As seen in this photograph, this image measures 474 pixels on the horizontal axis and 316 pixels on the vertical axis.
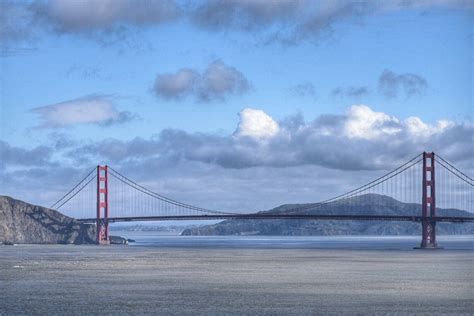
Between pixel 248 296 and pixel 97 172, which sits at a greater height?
pixel 97 172

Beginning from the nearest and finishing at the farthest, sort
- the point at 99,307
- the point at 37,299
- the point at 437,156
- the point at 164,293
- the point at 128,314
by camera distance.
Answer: the point at 128,314 → the point at 99,307 → the point at 37,299 → the point at 164,293 → the point at 437,156

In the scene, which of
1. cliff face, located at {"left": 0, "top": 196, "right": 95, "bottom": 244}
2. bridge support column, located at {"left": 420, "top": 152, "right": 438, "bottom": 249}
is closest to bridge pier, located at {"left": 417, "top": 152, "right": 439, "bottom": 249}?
→ bridge support column, located at {"left": 420, "top": 152, "right": 438, "bottom": 249}

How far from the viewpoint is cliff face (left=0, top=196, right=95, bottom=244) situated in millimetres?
182875

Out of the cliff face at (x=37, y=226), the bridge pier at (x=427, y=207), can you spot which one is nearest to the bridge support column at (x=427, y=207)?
the bridge pier at (x=427, y=207)

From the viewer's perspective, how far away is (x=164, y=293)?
49062mm

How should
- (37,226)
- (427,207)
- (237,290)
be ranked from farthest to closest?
(37,226) < (427,207) < (237,290)

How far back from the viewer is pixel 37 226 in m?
190

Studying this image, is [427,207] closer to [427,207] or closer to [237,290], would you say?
[427,207]

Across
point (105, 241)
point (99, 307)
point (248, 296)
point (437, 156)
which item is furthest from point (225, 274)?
point (105, 241)

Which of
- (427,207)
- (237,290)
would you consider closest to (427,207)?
(427,207)

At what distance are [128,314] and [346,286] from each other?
18.9 meters

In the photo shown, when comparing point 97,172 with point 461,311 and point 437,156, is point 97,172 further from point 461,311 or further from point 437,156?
point 461,311

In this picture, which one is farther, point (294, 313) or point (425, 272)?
point (425, 272)

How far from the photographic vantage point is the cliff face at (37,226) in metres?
183
